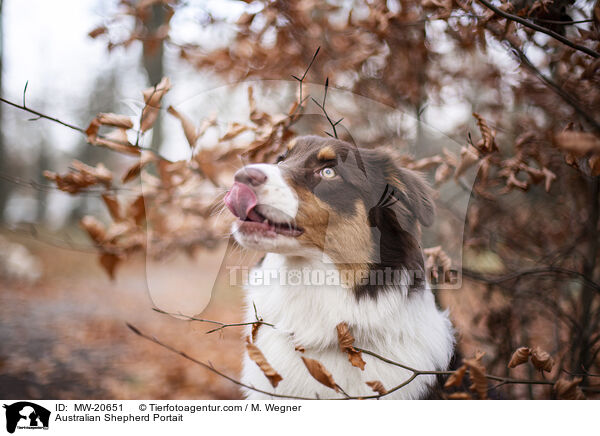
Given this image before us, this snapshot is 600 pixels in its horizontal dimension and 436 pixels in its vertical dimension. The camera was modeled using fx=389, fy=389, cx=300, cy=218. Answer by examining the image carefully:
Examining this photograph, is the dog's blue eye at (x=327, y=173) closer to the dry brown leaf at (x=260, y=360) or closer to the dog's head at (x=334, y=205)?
the dog's head at (x=334, y=205)

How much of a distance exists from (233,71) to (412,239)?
136cm

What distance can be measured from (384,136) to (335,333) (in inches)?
39.6

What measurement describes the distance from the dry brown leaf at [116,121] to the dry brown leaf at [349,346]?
1136 mm

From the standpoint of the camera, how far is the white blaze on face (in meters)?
1.28

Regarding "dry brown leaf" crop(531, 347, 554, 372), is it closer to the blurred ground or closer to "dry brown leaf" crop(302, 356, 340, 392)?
"dry brown leaf" crop(302, 356, 340, 392)

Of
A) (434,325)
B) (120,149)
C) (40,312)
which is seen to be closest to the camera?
(120,149)

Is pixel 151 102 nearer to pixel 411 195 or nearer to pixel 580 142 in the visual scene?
pixel 411 195

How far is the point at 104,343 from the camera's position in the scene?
4.01 meters

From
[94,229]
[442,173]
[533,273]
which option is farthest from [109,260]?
[533,273]

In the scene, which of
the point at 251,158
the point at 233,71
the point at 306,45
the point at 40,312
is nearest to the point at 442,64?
the point at 306,45

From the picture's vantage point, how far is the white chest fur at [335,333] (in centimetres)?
155

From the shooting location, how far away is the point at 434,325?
1.67 meters

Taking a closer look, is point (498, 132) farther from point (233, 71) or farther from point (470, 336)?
point (233, 71)

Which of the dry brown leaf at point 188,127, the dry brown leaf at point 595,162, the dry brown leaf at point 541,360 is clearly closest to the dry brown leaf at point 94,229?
the dry brown leaf at point 188,127
